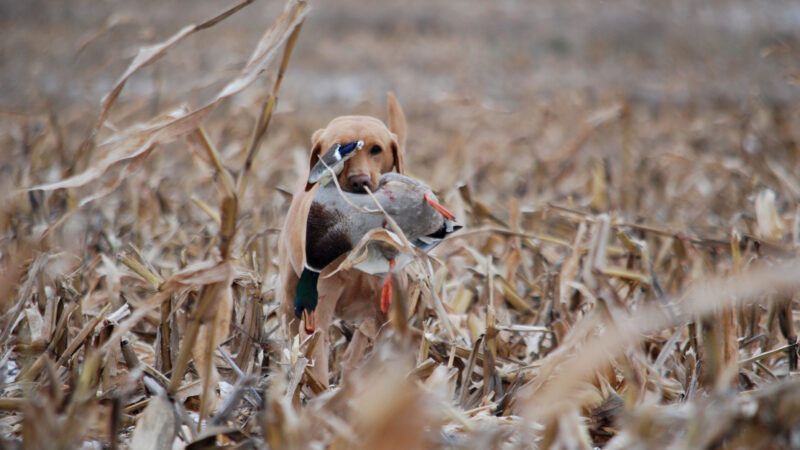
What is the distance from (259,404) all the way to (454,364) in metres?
0.50

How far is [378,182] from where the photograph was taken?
1.32 meters

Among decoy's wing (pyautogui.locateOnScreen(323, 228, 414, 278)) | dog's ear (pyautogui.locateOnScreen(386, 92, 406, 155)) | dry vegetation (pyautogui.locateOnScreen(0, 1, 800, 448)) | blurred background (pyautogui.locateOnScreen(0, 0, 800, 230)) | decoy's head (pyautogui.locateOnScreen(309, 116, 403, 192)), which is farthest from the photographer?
blurred background (pyautogui.locateOnScreen(0, 0, 800, 230))

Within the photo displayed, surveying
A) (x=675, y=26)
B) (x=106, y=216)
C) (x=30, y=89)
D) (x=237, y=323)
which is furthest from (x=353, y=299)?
(x=675, y=26)

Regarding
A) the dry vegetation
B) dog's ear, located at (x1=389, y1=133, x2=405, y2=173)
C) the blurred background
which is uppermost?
dog's ear, located at (x1=389, y1=133, x2=405, y2=173)

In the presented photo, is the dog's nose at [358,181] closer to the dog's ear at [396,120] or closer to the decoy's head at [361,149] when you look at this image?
the decoy's head at [361,149]

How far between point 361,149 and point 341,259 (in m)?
0.21

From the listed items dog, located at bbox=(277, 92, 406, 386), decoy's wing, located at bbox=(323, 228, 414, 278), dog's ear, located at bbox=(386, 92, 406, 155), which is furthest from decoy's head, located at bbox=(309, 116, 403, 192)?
dog's ear, located at bbox=(386, 92, 406, 155)

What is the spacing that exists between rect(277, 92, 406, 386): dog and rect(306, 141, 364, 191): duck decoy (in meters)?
0.03

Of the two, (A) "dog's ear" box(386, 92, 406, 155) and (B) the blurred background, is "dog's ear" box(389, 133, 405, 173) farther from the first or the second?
(B) the blurred background

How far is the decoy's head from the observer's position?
131 centimetres

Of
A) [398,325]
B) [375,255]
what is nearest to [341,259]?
[375,255]

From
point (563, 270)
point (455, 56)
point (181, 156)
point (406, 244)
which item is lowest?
point (455, 56)

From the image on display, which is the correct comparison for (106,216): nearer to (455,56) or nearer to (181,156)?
(181,156)

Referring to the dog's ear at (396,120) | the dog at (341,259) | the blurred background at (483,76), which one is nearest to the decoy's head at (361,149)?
the dog at (341,259)
